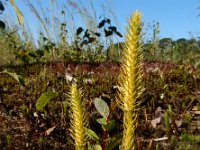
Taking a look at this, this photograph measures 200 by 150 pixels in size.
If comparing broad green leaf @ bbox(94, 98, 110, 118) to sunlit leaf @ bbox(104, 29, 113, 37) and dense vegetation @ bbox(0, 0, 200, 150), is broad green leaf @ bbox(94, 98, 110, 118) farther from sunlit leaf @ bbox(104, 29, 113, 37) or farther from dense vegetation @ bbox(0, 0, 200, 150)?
Result: sunlit leaf @ bbox(104, 29, 113, 37)

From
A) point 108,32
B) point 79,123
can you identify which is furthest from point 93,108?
point 108,32

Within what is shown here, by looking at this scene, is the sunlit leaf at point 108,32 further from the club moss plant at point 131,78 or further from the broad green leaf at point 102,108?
the club moss plant at point 131,78

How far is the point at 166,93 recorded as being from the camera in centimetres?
590

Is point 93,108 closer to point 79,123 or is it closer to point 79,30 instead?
point 79,123

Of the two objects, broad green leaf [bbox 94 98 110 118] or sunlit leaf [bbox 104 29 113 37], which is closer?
broad green leaf [bbox 94 98 110 118]

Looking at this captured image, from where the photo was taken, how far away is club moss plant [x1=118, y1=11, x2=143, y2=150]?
0.80 m

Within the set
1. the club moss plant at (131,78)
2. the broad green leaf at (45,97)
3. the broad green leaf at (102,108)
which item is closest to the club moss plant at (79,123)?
the club moss plant at (131,78)

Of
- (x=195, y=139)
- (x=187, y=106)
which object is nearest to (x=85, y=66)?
(x=187, y=106)

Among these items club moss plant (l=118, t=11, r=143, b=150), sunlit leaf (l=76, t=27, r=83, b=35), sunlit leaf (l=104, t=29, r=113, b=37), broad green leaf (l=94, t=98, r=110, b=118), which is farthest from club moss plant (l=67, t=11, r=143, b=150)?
sunlit leaf (l=76, t=27, r=83, b=35)

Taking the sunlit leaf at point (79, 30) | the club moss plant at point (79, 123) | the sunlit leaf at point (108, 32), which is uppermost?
the sunlit leaf at point (79, 30)

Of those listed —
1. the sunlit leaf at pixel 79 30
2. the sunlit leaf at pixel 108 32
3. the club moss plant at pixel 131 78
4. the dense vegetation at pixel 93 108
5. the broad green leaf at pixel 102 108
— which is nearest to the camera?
the club moss plant at pixel 131 78

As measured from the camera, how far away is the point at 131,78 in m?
0.80

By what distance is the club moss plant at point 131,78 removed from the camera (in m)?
0.80

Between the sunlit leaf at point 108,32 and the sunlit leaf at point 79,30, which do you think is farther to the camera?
the sunlit leaf at point 79,30
